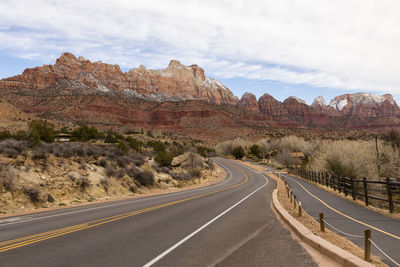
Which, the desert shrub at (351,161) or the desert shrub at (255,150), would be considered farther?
the desert shrub at (255,150)

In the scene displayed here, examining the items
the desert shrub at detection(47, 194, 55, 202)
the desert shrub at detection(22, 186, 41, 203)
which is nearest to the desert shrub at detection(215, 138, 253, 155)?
the desert shrub at detection(47, 194, 55, 202)

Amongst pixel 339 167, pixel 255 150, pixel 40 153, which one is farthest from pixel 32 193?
pixel 255 150

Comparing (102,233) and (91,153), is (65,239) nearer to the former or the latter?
(102,233)

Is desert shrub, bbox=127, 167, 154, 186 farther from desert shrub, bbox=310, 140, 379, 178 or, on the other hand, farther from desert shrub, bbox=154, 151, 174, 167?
desert shrub, bbox=310, 140, 379, 178

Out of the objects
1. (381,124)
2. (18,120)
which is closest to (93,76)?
(18,120)

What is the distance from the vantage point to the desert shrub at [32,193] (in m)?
16.9

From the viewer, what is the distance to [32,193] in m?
17.0

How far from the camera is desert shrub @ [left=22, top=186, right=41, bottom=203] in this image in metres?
16.9

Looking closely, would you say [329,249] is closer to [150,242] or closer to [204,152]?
[150,242]

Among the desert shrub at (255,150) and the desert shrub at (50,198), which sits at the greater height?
the desert shrub at (50,198)

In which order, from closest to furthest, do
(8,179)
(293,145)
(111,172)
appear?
1. (8,179)
2. (111,172)
3. (293,145)

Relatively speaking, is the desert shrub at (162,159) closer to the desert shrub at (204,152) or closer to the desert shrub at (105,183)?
the desert shrub at (105,183)

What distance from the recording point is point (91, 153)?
28.0 meters

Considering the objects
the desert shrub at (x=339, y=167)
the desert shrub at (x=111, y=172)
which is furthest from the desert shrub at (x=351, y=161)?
the desert shrub at (x=111, y=172)
